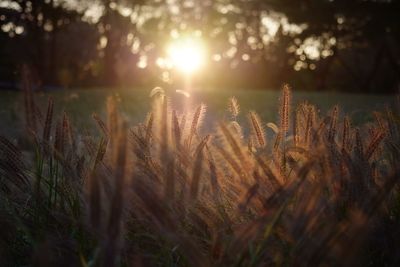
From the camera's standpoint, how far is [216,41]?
153ft

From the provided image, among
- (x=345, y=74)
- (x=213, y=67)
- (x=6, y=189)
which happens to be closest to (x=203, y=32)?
(x=213, y=67)

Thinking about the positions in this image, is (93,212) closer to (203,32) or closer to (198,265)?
(198,265)

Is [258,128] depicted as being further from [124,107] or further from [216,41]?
[216,41]

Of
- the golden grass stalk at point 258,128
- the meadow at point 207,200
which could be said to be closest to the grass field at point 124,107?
the meadow at point 207,200

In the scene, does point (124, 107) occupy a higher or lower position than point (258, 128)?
lower

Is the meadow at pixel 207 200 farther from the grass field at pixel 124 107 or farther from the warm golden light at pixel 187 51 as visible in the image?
the warm golden light at pixel 187 51

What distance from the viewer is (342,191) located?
140 centimetres

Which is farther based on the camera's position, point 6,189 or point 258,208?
point 6,189

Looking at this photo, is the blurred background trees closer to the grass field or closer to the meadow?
the grass field

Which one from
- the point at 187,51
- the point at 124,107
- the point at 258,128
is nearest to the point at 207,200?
the point at 258,128

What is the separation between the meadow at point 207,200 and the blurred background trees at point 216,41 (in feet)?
82.2

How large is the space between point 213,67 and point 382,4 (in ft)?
81.2

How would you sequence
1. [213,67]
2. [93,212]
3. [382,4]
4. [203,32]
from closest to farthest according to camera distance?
[93,212]
[382,4]
[203,32]
[213,67]

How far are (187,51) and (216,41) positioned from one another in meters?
2.90
